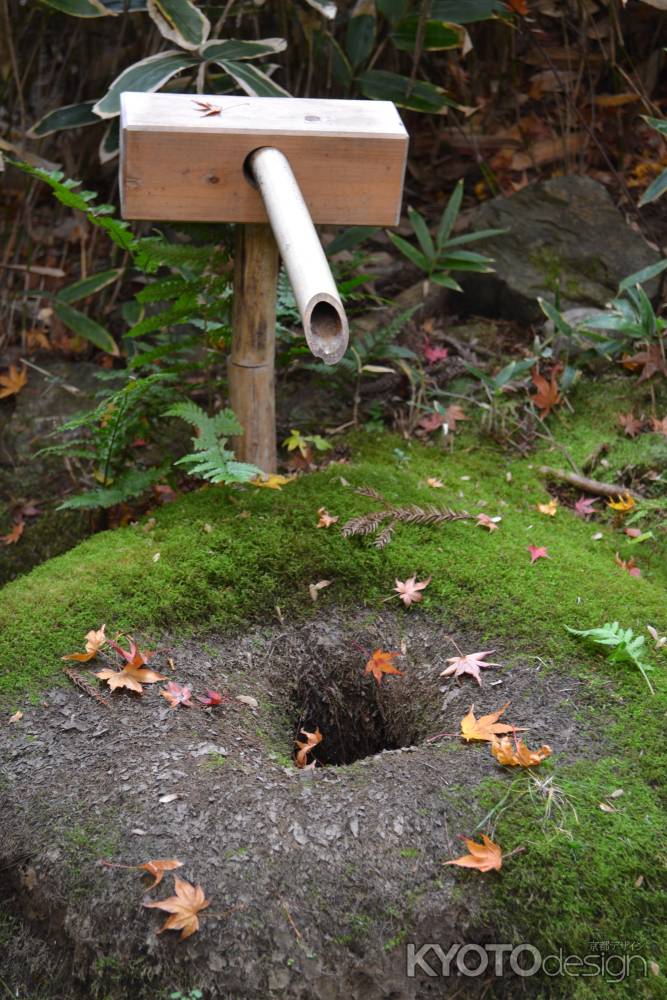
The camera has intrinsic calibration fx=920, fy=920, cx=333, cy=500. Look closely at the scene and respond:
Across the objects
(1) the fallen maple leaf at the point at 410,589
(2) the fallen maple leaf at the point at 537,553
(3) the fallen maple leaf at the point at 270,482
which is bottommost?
(1) the fallen maple leaf at the point at 410,589

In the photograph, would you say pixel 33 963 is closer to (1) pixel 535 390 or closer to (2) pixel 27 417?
(2) pixel 27 417

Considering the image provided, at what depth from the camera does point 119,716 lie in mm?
2689

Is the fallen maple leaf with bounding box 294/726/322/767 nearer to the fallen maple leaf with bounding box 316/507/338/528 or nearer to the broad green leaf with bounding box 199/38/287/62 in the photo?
the fallen maple leaf with bounding box 316/507/338/528

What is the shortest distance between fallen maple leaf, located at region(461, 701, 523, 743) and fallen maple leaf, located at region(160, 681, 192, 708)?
32.1 inches

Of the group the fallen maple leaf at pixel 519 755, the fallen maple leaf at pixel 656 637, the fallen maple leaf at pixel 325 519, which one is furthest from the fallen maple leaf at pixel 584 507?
the fallen maple leaf at pixel 519 755

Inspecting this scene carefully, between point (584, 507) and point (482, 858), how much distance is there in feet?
6.21

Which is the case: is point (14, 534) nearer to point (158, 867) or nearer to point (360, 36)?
point (158, 867)

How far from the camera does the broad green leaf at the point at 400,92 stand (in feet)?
14.5

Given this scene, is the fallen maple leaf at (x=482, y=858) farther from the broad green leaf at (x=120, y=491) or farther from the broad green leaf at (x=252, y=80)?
the broad green leaf at (x=252, y=80)

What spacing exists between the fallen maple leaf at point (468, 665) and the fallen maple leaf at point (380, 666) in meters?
0.16

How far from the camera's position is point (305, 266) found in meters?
2.50

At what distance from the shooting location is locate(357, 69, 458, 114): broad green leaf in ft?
14.5

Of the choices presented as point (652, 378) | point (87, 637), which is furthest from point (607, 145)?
point (87, 637)

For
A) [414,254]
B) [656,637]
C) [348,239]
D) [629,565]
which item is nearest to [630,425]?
[629,565]
